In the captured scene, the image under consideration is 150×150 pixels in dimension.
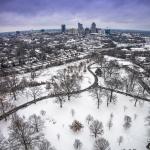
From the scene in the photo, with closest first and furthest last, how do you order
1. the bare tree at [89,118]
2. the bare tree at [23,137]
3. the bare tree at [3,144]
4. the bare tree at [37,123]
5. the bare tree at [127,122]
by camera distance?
the bare tree at [3,144]
the bare tree at [23,137]
the bare tree at [37,123]
the bare tree at [127,122]
the bare tree at [89,118]

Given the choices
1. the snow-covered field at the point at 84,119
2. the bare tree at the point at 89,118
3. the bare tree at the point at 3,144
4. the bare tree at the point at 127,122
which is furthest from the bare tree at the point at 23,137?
the bare tree at the point at 127,122

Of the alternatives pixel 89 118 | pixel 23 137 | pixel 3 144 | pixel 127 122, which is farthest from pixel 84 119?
pixel 3 144

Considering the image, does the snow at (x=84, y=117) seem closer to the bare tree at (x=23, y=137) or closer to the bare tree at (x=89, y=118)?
the bare tree at (x=89, y=118)

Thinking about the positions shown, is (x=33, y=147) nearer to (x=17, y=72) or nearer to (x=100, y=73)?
(x=100, y=73)

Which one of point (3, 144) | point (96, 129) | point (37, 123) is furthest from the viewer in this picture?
point (37, 123)

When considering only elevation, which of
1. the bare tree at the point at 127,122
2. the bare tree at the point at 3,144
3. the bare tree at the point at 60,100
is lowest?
the bare tree at the point at 3,144

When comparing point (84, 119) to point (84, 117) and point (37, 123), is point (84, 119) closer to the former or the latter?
point (84, 117)

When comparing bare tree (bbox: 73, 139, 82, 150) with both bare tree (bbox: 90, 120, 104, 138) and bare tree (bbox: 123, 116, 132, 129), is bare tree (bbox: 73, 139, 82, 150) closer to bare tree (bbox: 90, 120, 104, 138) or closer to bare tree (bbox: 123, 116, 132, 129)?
bare tree (bbox: 90, 120, 104, 138)

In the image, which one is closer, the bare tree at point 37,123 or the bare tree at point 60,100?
the bare tree at point 37,123

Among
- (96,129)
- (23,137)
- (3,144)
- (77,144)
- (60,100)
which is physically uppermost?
(60,100)

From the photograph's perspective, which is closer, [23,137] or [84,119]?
[23,137]

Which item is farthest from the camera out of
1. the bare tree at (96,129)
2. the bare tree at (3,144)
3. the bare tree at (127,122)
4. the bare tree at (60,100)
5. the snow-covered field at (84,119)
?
the bare tree at (60,100)
